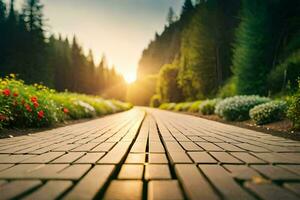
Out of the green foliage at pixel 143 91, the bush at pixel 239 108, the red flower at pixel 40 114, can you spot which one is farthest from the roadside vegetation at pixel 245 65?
the green foliage at pixel 143 91

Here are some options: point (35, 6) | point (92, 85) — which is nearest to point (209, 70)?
point (35, 6)

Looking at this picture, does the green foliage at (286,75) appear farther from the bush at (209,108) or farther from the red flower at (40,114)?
the red flower at (40,114)

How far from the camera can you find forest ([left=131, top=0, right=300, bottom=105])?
1465 cm

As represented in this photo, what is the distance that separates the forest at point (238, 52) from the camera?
14648 millimetres

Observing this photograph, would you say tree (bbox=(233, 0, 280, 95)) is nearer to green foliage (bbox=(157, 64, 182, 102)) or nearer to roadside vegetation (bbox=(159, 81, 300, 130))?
roadside vegetation (bbox=(159, 81, 300, 130))

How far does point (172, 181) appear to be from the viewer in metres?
1.61

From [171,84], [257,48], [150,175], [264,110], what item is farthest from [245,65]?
[171,84]

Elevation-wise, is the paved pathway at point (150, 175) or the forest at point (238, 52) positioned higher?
the forest at point (238, 52)

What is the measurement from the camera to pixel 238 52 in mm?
17375

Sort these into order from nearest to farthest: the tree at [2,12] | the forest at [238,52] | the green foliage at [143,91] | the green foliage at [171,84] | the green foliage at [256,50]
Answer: the forest at [238,52]
the green foliage at [256,50]
the tree at [2,12]
the green foliage at [171,84]
the green foliage at [143,91]

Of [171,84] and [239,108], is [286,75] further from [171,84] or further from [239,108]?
[171,84]

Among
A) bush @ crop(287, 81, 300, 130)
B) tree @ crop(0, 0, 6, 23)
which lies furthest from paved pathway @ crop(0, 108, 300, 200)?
tree @ crop(0, 0, 6, 23)

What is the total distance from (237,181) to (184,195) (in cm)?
47

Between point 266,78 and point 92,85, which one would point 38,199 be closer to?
point 266,78
